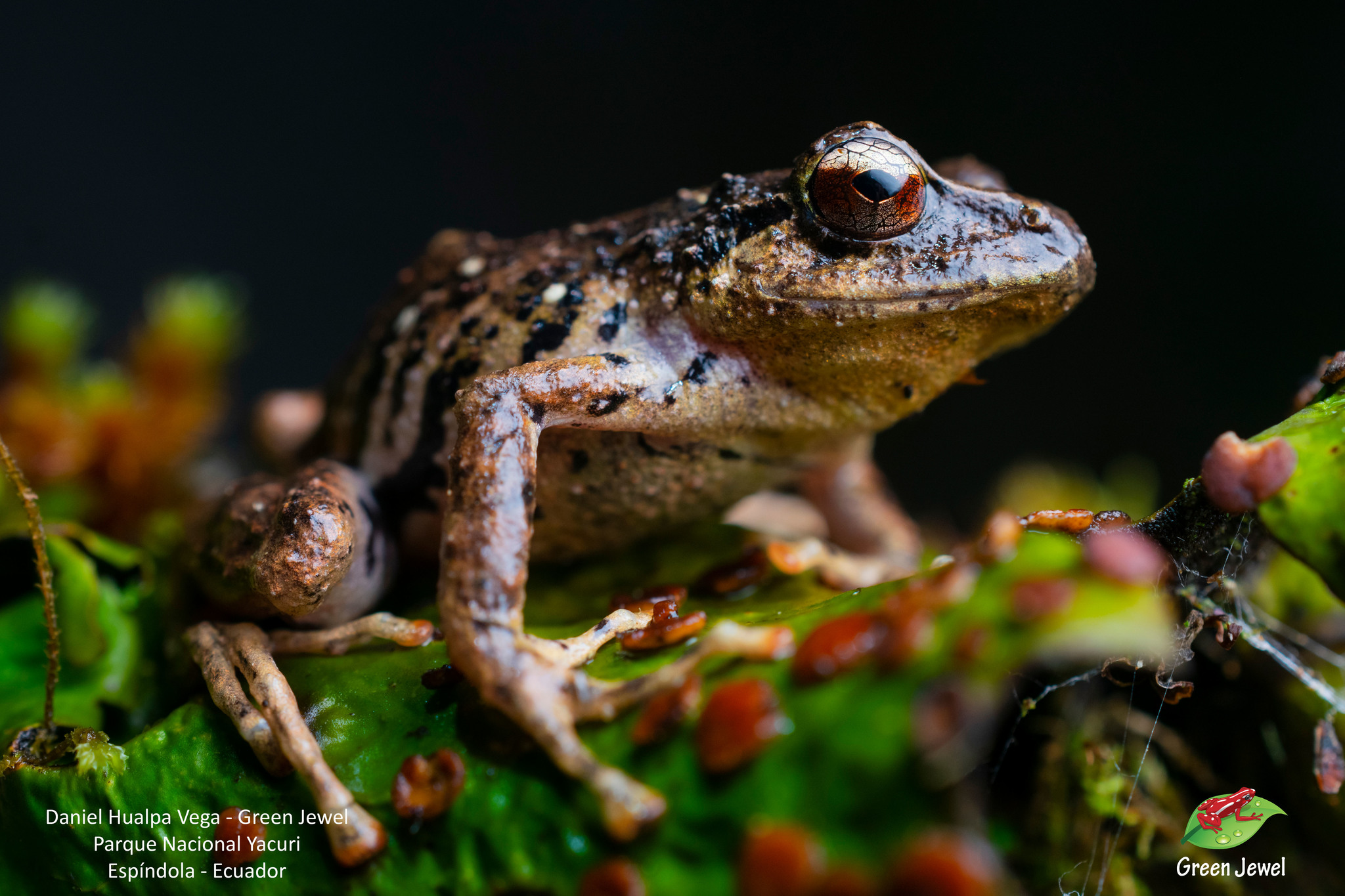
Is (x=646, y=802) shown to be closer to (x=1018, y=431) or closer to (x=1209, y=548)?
(x=1209, y=548)

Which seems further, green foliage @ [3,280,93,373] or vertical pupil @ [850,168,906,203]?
green foliage @ [3,280,93,373]

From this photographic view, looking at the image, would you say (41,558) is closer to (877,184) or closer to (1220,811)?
(877,184)

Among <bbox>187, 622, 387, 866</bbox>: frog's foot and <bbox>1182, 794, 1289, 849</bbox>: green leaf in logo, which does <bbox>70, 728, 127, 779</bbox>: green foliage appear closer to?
<bbox>187, 622, 387, 866</bbox>: frog's foot

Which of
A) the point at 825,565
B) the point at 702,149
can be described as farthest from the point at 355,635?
the point at 702,149

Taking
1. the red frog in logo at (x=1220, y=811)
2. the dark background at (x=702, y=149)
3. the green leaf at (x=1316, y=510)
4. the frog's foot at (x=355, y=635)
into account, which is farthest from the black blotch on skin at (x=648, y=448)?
the dark background at (x=702, y=149)

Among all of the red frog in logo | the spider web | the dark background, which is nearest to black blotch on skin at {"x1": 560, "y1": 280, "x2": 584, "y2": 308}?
the spider web

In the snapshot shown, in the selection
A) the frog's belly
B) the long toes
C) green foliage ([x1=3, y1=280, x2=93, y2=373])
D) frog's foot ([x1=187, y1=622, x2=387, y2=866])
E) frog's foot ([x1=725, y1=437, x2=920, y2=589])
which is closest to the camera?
the long toes

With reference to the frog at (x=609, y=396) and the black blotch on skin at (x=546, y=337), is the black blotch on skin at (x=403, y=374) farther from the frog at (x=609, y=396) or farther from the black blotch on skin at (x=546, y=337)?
the black blotch on skin at (x=546, y=337)
